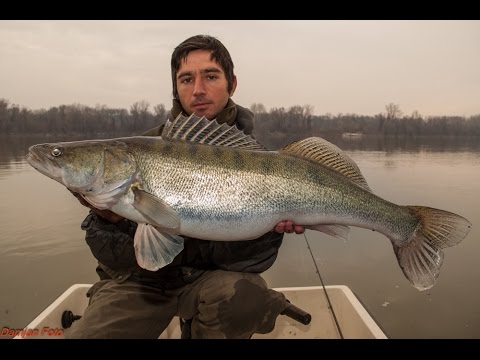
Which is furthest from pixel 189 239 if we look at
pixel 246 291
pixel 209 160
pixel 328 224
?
pixel 328 224

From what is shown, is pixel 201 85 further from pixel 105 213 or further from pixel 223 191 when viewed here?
pixel 105 213

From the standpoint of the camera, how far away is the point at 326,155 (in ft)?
9.51

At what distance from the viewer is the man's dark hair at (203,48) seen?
366 cm

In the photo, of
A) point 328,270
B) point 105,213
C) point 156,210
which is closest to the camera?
point 156,210

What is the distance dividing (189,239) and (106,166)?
3.20ft

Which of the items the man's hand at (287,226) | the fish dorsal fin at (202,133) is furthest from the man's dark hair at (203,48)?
the man's hand at (287,226)

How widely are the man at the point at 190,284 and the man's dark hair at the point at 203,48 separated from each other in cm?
21

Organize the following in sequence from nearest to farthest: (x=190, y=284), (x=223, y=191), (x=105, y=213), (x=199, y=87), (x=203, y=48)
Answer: (x=223, y=191)
(x=105, y=213)
(x=190, y=284)
(x=199, y=87)
(x=203, y=48)

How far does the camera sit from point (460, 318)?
198 inches

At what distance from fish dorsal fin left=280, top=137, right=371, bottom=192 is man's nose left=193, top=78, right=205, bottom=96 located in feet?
3.48

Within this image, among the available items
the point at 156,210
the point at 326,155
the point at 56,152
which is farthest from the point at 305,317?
the point at 56,152

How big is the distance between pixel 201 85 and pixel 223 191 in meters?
1.33

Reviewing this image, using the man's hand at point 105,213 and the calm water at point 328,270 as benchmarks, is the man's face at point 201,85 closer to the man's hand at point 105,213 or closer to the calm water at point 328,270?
the man's hand at point 105,213

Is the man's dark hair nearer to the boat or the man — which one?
the man
